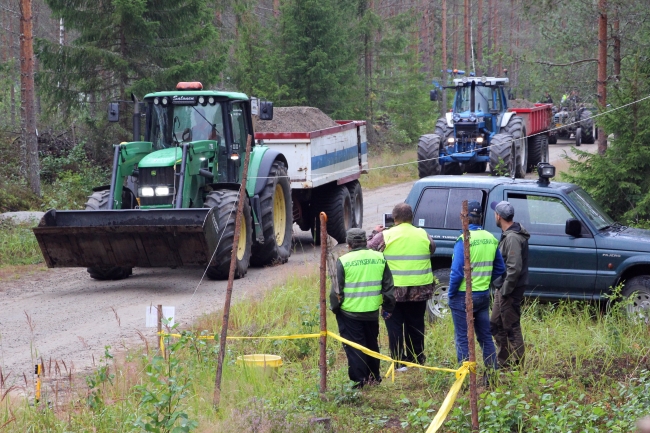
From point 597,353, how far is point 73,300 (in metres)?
6.50

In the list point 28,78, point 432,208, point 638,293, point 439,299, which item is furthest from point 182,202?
point 28,78

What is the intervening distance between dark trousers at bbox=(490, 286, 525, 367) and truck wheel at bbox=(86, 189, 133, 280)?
623 cm

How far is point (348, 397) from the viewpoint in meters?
6.57

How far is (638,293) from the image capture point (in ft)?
28.9

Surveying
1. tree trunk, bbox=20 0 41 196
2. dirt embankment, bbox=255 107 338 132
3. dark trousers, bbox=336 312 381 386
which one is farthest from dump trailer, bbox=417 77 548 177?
dark trousers, bbox=336 312 381 386

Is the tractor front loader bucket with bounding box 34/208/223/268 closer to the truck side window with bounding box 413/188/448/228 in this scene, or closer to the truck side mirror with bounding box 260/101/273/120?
the truck side mirror with bounding box 260/101/273/120

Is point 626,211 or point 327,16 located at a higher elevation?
point 327,16

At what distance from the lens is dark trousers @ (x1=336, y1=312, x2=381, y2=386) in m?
6.97

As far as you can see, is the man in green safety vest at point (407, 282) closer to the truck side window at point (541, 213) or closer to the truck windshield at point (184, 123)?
the truck side window at point (541, 213)

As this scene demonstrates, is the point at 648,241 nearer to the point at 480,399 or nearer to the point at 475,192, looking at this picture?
the point at 475,192

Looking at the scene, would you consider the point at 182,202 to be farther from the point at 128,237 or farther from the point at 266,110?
the point at 266,110

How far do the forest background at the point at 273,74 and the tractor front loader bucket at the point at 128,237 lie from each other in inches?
233

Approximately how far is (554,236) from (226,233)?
4393mm

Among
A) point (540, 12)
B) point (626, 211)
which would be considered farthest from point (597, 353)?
point (540, 12)
